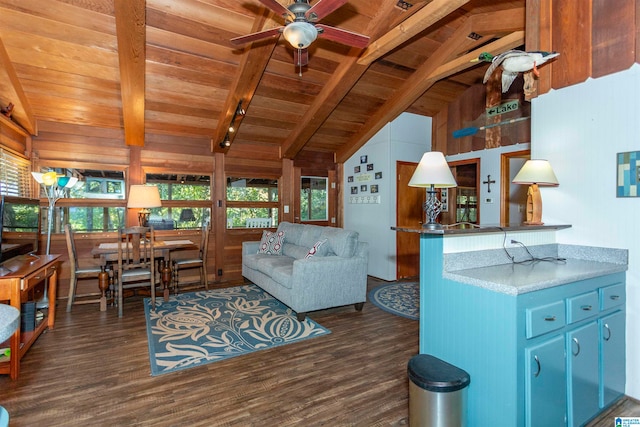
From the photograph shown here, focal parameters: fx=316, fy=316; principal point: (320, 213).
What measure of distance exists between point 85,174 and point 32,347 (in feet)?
8.34

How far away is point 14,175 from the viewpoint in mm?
3711

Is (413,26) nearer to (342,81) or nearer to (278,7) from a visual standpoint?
(342,81)

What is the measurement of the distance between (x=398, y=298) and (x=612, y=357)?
252cm

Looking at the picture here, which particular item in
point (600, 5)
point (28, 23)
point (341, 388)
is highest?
point (28, 23)

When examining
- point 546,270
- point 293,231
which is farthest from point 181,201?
point 546,270

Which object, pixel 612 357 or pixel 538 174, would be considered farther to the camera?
pixel 538 174

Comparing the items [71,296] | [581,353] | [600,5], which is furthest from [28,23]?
[581,353]

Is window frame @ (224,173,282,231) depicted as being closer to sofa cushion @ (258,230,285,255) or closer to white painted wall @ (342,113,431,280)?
sofa cushion @ (258,230,285,255)

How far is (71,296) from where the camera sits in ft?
12.5

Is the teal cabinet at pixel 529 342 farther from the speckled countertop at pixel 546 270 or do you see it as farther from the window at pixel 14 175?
the window at pixel 14 175

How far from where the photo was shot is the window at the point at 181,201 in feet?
16.4

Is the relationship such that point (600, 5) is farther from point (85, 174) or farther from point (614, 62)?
point (85, 174)

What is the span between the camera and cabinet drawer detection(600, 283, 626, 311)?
1951 millimetres

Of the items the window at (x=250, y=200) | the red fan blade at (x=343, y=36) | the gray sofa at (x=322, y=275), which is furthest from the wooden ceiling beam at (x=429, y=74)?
the gray sofa at (x=322, y=275)
